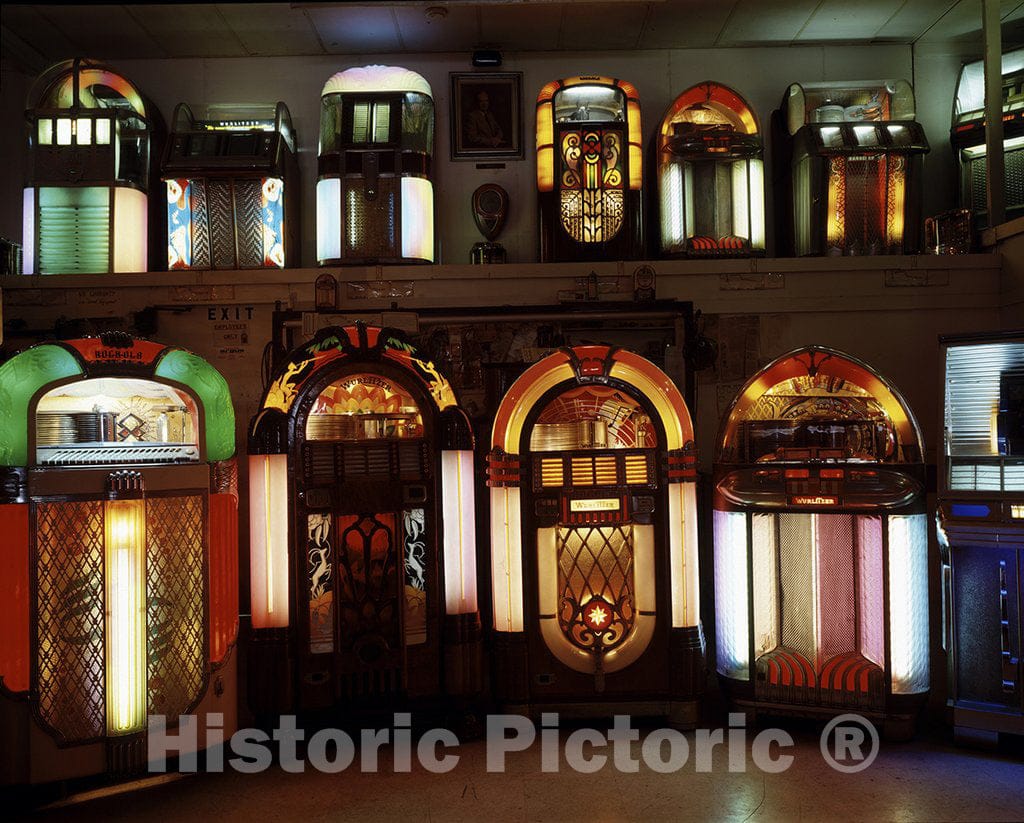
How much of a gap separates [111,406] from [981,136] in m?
5.79

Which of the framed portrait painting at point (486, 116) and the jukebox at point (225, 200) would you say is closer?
the jukebox at point (225, 200)

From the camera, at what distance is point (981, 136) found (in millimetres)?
5551

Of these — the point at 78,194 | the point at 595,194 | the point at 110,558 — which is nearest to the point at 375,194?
the point at 595,194

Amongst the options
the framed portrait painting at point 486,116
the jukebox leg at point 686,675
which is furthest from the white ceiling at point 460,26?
the jukebox leg at point 686,675

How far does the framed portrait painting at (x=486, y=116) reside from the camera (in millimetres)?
5867

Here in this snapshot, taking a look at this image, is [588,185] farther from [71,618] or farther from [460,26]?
[71,618]

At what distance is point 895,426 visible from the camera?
3762mm

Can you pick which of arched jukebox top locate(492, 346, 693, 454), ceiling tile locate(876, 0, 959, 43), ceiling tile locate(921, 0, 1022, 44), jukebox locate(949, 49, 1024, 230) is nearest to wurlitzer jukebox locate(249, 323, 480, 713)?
arched jukebox top locate(492, 346, 693, 454)

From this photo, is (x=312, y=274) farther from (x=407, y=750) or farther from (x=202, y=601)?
(x=407, y=750)

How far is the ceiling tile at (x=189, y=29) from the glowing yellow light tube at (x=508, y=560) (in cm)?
384

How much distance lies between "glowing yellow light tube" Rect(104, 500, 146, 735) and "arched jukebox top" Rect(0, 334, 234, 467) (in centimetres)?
26

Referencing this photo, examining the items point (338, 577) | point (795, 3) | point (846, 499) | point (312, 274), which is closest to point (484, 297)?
point (312, 274)

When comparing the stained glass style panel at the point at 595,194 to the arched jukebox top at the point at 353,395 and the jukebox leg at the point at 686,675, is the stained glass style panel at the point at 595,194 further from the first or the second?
the jukebox leg at the point at 686,675

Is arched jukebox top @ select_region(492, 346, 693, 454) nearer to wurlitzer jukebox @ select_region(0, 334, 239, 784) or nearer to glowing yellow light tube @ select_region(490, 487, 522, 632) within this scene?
glowing yellow light tube @ select_region(490, 487, 522, 632)
